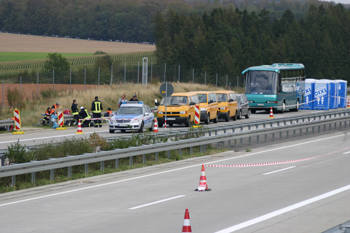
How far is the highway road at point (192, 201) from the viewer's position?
948cm

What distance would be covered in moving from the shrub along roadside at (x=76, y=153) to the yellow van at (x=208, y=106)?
1387 cm

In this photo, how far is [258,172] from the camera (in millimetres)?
16016

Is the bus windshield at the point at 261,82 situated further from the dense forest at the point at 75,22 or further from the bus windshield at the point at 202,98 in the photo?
the dense forest at the point at 75,22

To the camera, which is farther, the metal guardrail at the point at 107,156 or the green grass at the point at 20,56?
the green grass at the point at 20,56

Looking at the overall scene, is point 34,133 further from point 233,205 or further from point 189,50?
point 189,50

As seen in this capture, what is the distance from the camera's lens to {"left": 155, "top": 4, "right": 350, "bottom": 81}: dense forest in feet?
320

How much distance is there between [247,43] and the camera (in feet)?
341

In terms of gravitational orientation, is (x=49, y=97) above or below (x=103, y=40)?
below

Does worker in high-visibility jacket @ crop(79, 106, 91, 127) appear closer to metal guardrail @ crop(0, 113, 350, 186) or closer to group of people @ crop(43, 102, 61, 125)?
group of people @ crop(43, 102, 61, 125)

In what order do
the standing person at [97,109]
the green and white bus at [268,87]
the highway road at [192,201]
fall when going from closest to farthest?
the highway road at [192,201] < the standing person at [97,109] < the green and white bus at [268,87]

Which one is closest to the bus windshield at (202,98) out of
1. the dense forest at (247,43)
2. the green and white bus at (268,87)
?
the green and white bus at (268,87)

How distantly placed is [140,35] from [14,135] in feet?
495

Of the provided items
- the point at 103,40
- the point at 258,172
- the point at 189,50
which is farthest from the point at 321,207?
the point at 103,40

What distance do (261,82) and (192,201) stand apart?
35.7 metres
